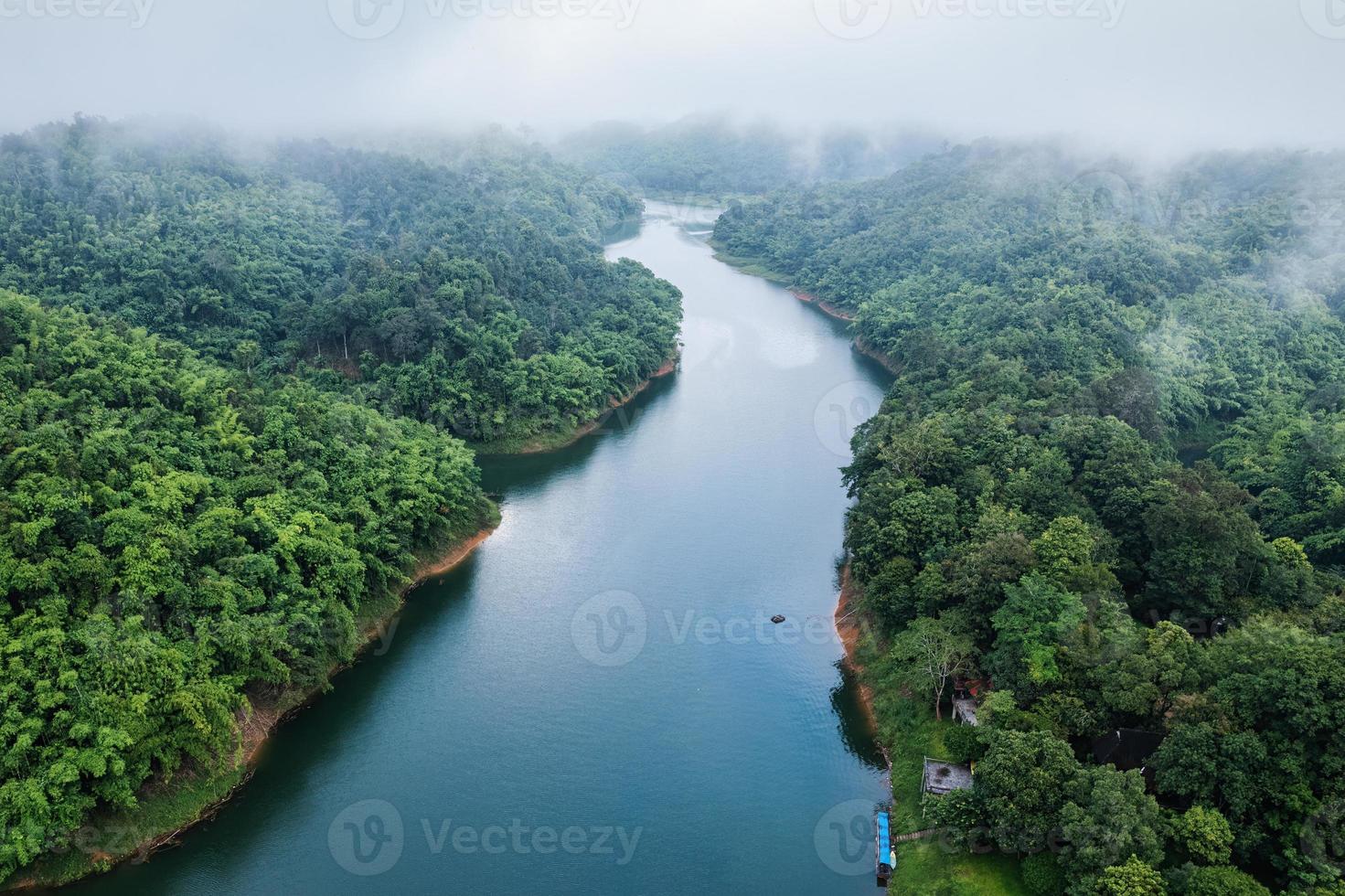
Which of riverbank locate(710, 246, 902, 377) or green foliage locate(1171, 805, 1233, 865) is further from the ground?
green foliage locate(1171, 805, 1233, 865)

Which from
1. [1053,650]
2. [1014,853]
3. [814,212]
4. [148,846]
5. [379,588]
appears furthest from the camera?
[814,212]

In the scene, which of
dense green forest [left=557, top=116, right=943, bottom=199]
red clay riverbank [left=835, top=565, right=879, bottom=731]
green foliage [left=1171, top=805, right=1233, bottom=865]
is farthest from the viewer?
dense green forest [left=557, top=116, right=943, bottom=199]

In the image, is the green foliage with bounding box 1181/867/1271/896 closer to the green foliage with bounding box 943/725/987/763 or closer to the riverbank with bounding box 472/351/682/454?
the green foliage with bounding box 943/725/987/763

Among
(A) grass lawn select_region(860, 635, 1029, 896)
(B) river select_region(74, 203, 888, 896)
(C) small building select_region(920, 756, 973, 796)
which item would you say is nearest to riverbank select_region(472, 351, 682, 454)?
(B) river select_region(74, 203, 888, 896)

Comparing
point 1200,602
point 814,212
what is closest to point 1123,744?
point 1200,602

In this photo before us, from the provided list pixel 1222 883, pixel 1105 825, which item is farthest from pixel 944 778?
pixel 1222 883

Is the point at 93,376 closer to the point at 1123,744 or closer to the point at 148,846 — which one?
the point at 148,846

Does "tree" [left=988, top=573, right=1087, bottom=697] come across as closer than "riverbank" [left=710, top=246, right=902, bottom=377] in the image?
Yes
